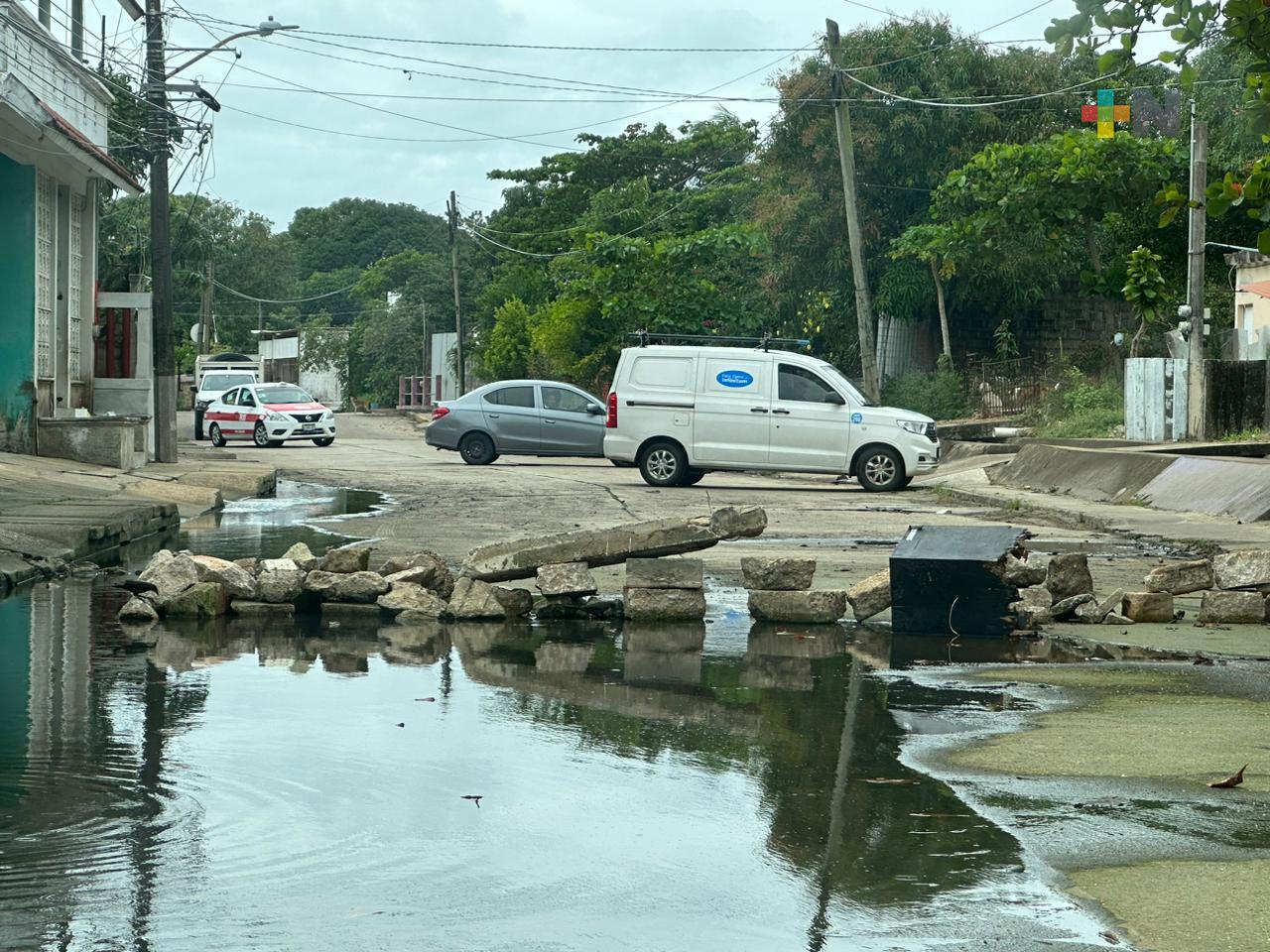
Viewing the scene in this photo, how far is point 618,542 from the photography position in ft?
33.6

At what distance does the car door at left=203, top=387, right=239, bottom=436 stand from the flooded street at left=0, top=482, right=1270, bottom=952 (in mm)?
29301

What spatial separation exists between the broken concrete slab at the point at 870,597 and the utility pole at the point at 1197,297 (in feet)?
54.3

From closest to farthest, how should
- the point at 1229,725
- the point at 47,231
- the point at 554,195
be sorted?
1. the point at 1229,725
2. the point at 47,231
3. the point at 554,195

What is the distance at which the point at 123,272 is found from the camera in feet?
103

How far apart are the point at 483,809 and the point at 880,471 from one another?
18644 millimetres

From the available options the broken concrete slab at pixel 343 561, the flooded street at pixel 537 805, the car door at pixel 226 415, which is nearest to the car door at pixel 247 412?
the car door at pixel 226 415

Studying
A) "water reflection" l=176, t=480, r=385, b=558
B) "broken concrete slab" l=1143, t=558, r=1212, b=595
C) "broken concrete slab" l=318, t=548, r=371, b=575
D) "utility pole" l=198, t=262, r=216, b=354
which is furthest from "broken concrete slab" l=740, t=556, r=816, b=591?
"utility pole" l=198, t=262, r=216, b=354

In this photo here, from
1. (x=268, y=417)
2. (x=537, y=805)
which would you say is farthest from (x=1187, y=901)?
(x=268, y=417)

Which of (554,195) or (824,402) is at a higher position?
(554,195)

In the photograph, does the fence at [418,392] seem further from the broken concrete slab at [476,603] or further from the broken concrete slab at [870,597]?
the broken concrete slab at [870,597]

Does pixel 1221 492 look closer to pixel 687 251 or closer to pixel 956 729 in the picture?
pixel 956 729

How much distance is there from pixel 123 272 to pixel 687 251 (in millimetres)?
14616

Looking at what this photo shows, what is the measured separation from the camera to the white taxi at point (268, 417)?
36812mm

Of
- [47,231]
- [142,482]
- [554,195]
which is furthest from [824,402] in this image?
[554,195]
